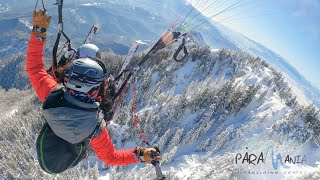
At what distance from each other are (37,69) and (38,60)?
0.50 ft

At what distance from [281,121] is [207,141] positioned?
3.61 meters

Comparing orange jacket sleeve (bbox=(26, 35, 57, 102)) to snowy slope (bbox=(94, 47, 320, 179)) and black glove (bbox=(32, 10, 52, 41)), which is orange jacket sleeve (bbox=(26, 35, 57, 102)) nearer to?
black glove (bbox=(32, 10, 52, 41))

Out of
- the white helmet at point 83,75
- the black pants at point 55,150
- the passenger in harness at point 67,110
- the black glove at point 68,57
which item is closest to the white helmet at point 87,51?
the black glove at point 68,57

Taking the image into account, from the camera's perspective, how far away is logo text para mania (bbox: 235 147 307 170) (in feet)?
31.8

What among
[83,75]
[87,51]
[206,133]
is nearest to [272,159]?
[206,133]

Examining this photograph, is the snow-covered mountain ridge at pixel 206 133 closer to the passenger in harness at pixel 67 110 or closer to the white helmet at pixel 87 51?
the white helmet at pixel 87 51

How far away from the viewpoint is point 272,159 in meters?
9.97

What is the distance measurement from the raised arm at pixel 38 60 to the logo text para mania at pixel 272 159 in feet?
23.4

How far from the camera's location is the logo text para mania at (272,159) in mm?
9695

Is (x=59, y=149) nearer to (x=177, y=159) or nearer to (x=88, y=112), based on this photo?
(x=88, y=112)

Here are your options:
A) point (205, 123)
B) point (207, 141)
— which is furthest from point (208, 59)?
point (207, 141)

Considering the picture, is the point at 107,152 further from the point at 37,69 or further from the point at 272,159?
the point at 272,159

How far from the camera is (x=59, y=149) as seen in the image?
14.4 ft

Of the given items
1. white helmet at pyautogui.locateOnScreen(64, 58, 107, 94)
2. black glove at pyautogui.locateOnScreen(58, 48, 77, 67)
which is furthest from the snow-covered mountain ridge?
white helmet at pyautogui.locateOnScreen(64, 58, 107, 94)
